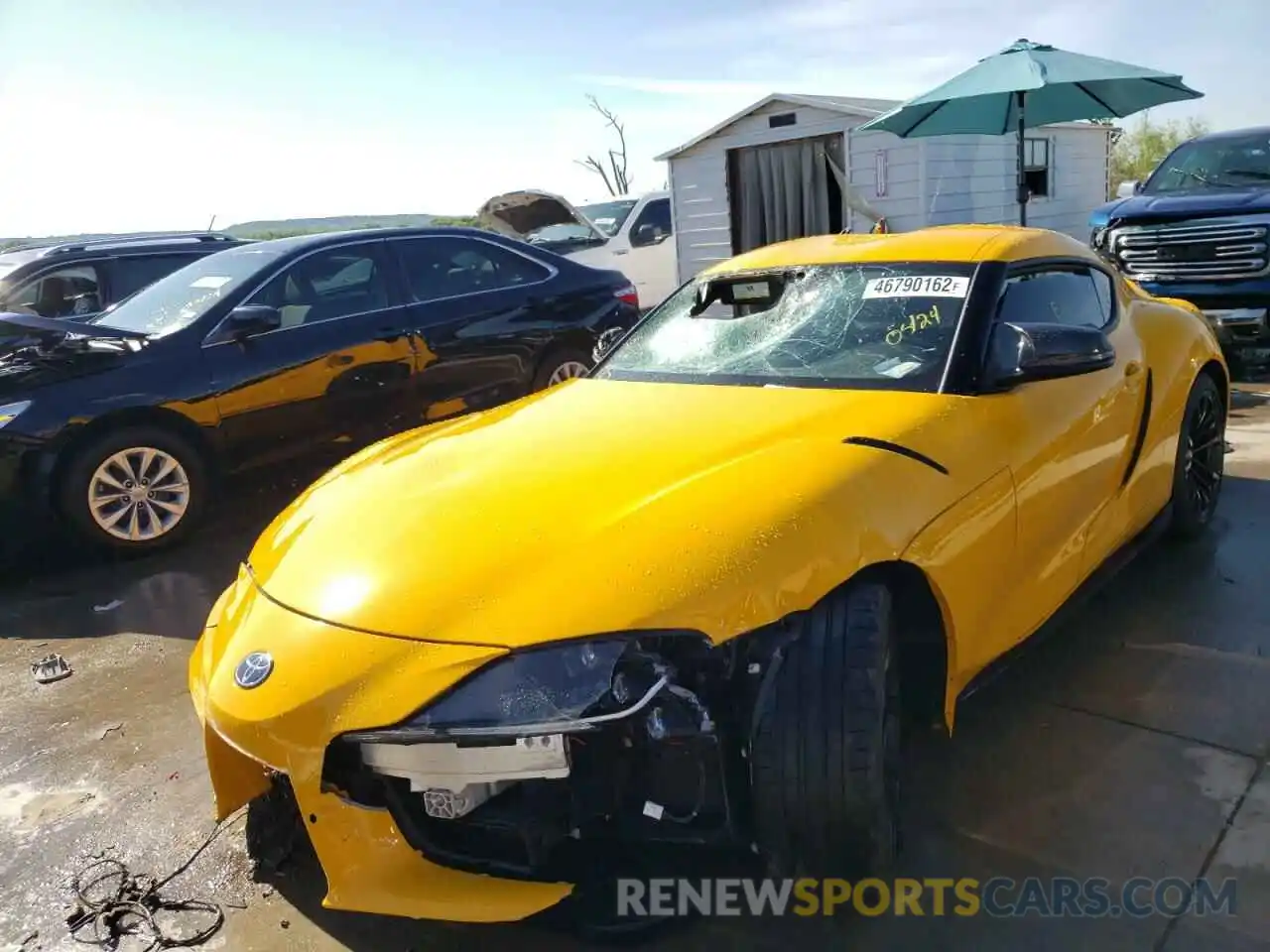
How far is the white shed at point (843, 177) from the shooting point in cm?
1180

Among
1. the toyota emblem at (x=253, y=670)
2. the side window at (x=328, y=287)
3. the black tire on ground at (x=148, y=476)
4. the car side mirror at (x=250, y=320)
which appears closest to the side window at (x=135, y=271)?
the side window at (x=328, y=287)

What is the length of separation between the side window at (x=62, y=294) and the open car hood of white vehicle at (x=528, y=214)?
5.65 metres

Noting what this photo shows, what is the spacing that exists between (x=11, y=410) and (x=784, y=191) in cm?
1024

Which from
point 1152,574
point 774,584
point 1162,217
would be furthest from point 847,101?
point 774,584

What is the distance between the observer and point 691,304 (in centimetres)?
379

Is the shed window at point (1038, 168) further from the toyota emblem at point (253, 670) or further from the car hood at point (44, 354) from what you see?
the toyota emblem at point (253, 670)

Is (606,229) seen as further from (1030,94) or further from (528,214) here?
(1030,94)

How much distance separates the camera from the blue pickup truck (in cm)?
789

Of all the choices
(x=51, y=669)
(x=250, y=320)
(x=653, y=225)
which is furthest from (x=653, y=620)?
(x=653, y=225)

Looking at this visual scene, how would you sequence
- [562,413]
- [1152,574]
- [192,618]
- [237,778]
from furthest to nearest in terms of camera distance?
[192,618] → [1152,574] → [562,413] → [237,778]

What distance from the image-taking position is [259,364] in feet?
18.0

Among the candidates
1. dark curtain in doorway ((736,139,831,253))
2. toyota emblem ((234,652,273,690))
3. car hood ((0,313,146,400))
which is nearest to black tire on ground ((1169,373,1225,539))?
toyota emblem ((234,652,273,690))

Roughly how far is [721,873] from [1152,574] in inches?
110

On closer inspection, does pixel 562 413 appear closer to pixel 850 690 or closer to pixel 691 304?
pixel 691 304
